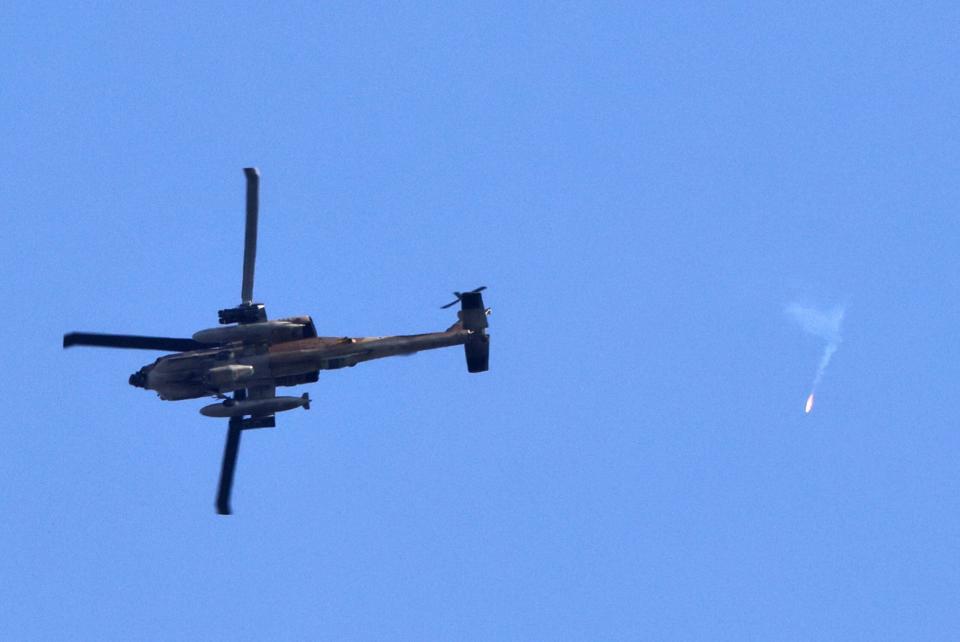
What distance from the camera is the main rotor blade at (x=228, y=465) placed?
48.6m

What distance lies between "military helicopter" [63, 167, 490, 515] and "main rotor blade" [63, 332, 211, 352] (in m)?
0.03

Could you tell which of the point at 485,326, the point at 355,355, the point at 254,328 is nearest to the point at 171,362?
the point at 254,328

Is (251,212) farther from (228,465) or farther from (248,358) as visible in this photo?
(228,465)

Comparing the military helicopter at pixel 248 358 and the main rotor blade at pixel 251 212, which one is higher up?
the main rotor blade at pixel 251 212

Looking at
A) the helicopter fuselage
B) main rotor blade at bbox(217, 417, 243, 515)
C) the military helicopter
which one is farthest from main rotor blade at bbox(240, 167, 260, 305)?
main rotor blade at bbox(217, 417, 243, 515)

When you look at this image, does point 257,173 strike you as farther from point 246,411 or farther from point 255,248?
point 246,411

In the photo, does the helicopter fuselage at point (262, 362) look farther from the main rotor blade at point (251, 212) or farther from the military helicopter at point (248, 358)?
the main rotor blade at point (251, 212)

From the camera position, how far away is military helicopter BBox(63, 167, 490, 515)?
47.7m

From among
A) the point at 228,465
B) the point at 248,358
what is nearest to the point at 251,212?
the point at 248,358

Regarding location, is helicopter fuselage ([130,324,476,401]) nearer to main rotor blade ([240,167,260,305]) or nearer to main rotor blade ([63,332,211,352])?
main rotor blade ([63,332,211,352])

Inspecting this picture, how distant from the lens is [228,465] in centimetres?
4872

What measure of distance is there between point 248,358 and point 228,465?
357cm

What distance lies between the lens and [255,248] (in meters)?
47.5

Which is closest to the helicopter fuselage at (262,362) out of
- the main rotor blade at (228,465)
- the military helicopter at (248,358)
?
the military helicopter at (248,358)
